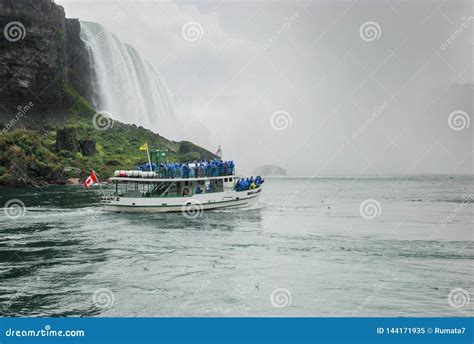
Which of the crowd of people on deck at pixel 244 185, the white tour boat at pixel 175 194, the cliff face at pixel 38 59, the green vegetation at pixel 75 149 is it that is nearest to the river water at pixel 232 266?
the white tour boat at pixel 175 194

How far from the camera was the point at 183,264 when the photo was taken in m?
26.8

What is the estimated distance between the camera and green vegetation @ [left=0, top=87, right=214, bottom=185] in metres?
95.2

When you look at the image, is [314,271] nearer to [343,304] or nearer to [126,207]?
[343,304]

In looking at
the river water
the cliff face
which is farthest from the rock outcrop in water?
the river water

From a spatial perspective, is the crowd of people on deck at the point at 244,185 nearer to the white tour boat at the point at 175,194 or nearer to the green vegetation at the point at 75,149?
the white tour boat at the point at 175,194

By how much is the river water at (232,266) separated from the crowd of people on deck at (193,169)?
6283mm

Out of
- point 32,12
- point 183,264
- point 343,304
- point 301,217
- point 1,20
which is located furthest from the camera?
point 32,12

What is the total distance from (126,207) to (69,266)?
25.2 metres

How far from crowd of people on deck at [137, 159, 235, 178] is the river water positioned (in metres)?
6.28

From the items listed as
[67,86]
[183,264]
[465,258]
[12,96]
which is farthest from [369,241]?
[67,86]

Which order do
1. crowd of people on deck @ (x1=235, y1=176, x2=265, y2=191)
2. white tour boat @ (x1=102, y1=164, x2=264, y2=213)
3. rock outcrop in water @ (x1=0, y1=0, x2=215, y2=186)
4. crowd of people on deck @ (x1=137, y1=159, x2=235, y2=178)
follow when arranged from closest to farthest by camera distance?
white tour boat @ (x1=102, y1=164, x2=264, y2=213) < crowd of people on deck @ (x1=137, y1=159, x2=235, y2=178) < crowd of people on deck @ (x1=235, y1=176, x2=265, y2=191) < rock outcrop in water @ (x1=0, y1=0, x2=215, y2=186)

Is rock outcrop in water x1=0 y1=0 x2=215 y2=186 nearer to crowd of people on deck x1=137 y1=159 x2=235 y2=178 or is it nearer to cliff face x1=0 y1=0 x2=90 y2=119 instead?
cliff face x1=0 y1=0 x2=90 y2=119

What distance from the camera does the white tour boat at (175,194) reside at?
50.4 meters
